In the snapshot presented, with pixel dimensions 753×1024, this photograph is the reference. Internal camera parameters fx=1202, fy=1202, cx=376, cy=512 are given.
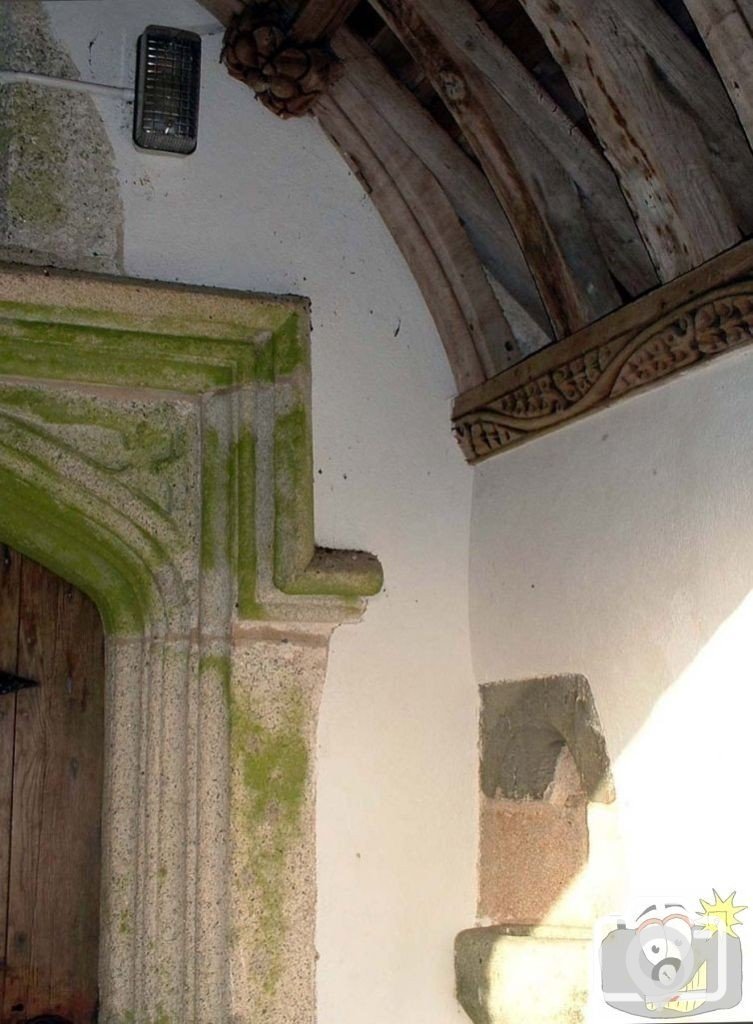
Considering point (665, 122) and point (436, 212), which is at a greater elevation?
point (436, 212)

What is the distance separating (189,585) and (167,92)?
3.05 feet

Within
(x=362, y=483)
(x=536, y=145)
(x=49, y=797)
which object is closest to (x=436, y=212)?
(x=536, y=145)

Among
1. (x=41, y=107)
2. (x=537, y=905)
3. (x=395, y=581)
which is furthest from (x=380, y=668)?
(x=41, y=107)

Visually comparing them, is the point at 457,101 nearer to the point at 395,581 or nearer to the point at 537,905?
the point at 395,581

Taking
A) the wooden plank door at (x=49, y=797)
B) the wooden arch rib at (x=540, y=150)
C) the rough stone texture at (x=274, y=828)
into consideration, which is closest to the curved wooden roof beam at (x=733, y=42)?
the wooden arch rib at (x=540, y=150)

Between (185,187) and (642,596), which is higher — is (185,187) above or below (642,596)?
above

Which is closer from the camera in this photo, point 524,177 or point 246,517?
point 524,177

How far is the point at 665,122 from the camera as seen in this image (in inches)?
68.0

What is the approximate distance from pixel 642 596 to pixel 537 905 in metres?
0.64

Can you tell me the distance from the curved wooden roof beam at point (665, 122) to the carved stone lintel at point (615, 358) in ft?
0.21

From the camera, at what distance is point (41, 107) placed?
221 centimetres

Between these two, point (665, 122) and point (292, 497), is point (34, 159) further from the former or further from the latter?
point (665, 122)

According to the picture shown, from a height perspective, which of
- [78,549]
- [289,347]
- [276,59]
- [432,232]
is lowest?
[78,549]

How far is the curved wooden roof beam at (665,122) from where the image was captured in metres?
1.71
